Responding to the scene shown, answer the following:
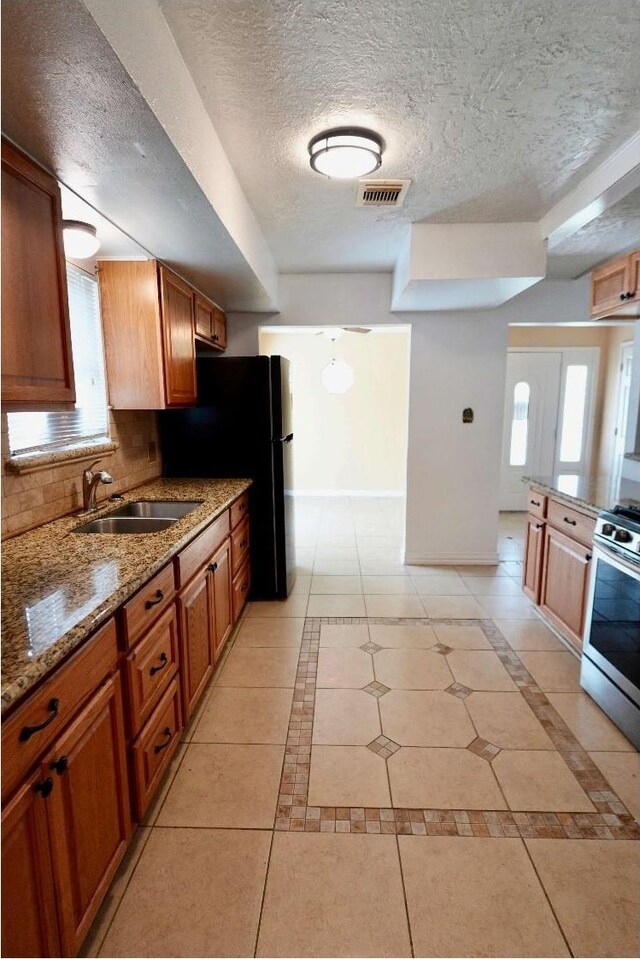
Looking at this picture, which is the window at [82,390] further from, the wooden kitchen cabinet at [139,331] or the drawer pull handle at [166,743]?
the drawer pull handle at [166,743]

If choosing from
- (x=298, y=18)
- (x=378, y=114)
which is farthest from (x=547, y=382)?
(x=298, y=18)

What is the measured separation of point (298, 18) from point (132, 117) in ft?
1.83

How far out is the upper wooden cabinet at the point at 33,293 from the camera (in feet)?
4.07

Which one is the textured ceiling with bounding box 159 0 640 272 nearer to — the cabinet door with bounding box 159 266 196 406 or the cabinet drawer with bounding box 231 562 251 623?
the cabinet door with bounding box 159 266 196 406

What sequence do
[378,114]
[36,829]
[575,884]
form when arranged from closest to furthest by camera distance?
[36,829] < [575,884] < [378,114]

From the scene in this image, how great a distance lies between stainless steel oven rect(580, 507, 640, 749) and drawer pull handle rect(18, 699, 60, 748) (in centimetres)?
217

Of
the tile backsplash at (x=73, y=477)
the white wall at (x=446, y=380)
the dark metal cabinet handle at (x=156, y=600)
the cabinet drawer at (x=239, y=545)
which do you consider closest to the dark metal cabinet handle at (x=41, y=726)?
the dark metal cabinet handle at (x=156, y=600)

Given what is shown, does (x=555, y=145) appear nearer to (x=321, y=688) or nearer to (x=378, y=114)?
(x=378, y=114)

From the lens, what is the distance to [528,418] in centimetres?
575

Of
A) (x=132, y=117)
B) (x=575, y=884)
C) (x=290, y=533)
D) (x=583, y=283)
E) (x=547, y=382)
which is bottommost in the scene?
(x=575, y=884)

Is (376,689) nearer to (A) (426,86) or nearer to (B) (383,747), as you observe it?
(B) (383,747)

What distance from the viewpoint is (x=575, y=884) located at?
141 cm

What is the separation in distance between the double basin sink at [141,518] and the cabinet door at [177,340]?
1.90ft

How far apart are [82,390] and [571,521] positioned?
109 inches
